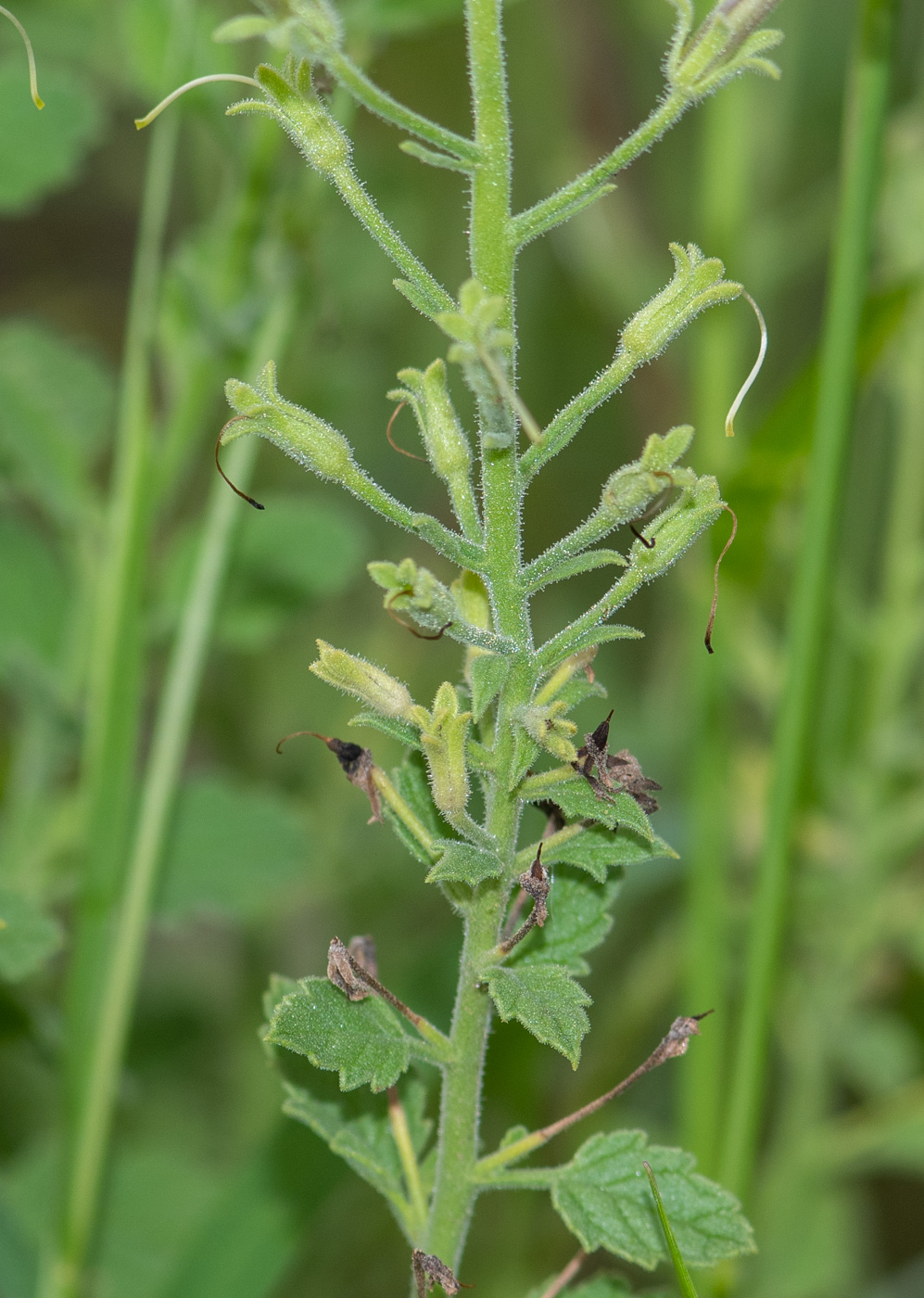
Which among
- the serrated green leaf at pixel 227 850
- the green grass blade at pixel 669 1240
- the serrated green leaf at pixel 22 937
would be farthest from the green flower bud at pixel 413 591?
the serrated green leaf at pixel 227 850

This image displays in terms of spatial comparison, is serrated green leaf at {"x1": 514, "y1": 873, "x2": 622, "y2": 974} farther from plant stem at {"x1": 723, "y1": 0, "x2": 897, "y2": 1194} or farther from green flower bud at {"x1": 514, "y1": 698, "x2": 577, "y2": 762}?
plant stem at {"x1": 723, "y1": 0, "x2": 897, "y2": 1194}

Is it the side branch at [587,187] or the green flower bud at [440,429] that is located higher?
the side branch at [587,187]

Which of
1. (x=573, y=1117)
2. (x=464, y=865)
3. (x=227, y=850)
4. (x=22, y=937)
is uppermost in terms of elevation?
(x=227, y=850)

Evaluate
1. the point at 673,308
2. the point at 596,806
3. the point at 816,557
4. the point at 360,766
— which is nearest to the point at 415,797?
the point at 360,766

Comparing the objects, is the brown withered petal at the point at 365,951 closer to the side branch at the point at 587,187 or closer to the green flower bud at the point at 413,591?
the green flower bud at the point at 413,591

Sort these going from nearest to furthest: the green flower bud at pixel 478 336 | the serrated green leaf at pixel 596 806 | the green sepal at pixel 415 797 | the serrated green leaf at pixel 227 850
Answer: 1. the green flower bud at pixel 478 336
2. the serrated green leaf at pixel 596 806
3. the green sepal at pixel 415 797
4. the serrated green leaf at pixel 227 850

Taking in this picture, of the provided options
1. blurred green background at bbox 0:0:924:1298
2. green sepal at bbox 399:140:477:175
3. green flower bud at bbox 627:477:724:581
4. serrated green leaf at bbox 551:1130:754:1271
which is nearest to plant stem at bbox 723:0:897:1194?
blurred green background at bbox 0:0:924:1298

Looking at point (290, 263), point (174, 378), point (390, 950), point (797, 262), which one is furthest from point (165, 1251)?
point (797, 262)

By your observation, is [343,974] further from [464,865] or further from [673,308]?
[673,308]
